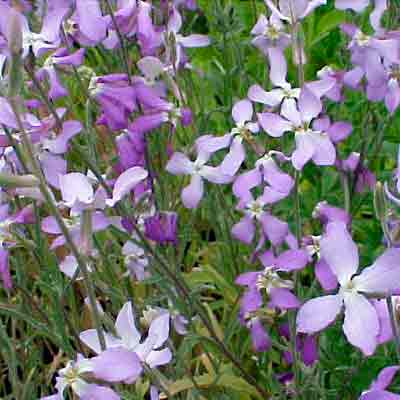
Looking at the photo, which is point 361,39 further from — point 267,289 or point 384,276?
point 384,276

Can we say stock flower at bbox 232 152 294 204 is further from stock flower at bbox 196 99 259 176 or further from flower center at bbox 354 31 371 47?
flower center at bbox 354 31 371 47

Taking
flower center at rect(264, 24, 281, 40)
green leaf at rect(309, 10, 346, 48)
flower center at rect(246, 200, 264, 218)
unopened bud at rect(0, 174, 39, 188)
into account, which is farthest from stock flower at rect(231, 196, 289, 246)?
green leaf at rect(309, 10, 346, 48)

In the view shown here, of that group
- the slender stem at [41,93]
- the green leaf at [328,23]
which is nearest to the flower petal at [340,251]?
the slender stem at [41,93]

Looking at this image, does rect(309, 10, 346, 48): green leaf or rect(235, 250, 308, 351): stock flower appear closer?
rect(235, 250, 308, 351): stock flower

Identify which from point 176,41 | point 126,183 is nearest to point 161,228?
point 126,183

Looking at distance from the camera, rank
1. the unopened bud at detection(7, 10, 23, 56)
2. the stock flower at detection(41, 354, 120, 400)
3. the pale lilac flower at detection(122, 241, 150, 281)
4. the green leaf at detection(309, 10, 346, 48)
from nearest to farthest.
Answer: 1. the unopened bud at detection(7, 10, 23, 56)
2. the stock flower at detection(41, 354, 120, 400)
3. the pale lilac flower at detection(122, 241, 150, 281)
4. the green leaf at detection(309, 10, 346, 48)

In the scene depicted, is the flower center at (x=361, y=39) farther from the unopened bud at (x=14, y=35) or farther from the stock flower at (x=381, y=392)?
the unopened bud at (x=14, y=35)

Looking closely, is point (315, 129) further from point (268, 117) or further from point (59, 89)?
point (59, 89)
